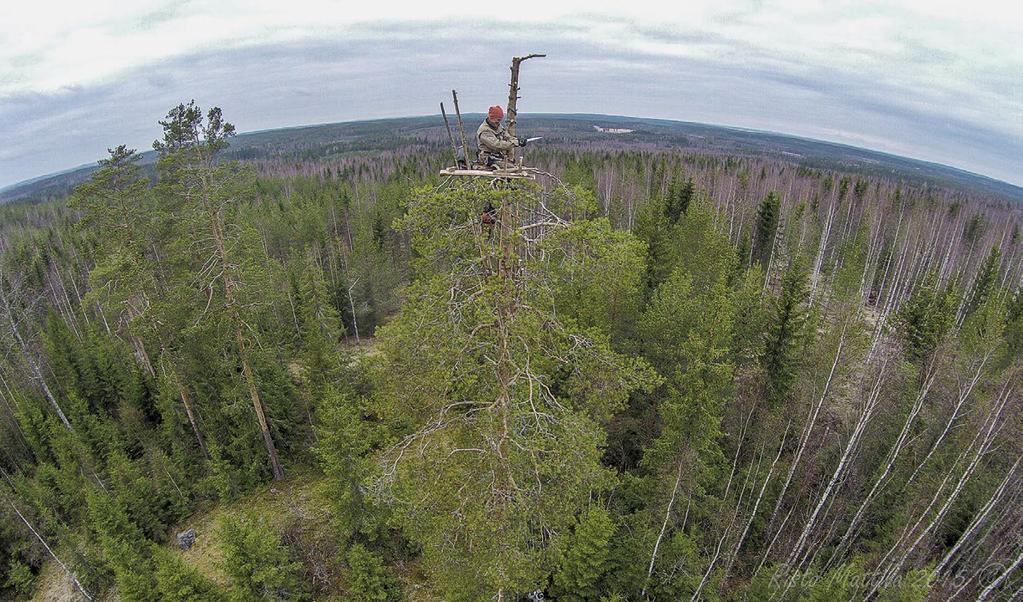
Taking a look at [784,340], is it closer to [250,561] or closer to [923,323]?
[923,323]

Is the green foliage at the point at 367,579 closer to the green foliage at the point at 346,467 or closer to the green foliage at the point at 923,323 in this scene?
the green foliage at the point at 346,467

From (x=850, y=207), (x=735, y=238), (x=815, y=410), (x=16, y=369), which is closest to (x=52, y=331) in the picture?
(x=16, y=369)

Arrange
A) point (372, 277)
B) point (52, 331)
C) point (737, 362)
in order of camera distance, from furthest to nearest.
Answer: point (372, 277)
point (52, 331)
point (737, 362)

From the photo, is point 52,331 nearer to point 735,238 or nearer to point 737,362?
point 737,362

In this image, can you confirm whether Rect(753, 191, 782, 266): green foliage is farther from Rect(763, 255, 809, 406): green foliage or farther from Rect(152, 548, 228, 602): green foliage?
Rect(152, 548, 228, 602): green foliage

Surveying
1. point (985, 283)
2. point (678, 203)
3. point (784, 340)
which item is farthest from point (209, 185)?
point (985, 283)

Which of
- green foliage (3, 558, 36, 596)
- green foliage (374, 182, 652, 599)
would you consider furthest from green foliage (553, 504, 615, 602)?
green foliage (3, 558, 36, 596)
